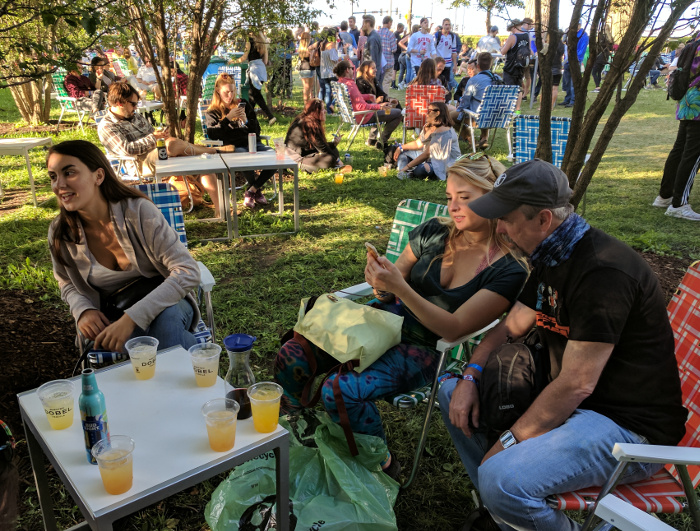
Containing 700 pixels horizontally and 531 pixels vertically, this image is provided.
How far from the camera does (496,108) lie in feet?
27.4

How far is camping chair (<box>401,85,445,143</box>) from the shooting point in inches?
328

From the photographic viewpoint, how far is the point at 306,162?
7.72 meters

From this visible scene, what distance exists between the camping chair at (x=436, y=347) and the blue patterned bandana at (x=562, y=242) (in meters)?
0.60

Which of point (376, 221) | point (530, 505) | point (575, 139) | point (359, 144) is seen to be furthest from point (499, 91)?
point (530, 505)

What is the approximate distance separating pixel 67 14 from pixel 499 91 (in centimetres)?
709

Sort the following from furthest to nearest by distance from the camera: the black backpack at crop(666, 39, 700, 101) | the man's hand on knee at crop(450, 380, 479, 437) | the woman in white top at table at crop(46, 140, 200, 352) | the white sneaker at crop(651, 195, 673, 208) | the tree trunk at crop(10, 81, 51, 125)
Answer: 1. the tree trunk at crop(10, 81, 51, 125)
2. the white sneaker at crop(651, 195, 673, 208)
3. the black backpack at crop(666, 39, 700, 101)
4. the woman in white top at table at crop(46, 140, 200, 352)
5. the man's hand on knee at crop(450, 380, 479, 437)

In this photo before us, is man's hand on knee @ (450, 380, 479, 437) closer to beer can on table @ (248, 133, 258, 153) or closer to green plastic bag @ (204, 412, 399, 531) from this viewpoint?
green plastic bag @ (204, 412, 399, 531)

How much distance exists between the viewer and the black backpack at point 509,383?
1848 millimetres

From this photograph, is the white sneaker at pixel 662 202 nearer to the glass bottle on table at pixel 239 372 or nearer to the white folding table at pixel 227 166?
the white folding table at pixel 227 166

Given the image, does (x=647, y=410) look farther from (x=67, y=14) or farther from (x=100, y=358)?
(x=67, y=14)

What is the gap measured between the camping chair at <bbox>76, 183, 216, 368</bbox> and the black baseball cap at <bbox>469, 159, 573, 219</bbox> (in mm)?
1541

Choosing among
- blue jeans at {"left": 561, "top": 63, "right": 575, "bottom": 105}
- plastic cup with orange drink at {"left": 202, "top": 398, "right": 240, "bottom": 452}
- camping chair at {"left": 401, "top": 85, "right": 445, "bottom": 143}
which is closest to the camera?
plastic cup with orange drink at {"left": 202, "top": 398, "right": 240, "bottom": 452}

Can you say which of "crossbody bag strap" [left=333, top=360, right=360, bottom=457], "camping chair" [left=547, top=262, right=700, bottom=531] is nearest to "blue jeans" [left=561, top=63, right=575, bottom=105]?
"camping chair" [left=547, top=262, right=700, bottom=531]

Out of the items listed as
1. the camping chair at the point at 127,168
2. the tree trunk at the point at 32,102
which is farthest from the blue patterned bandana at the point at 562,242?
the tree trunk at the point at 32,102
